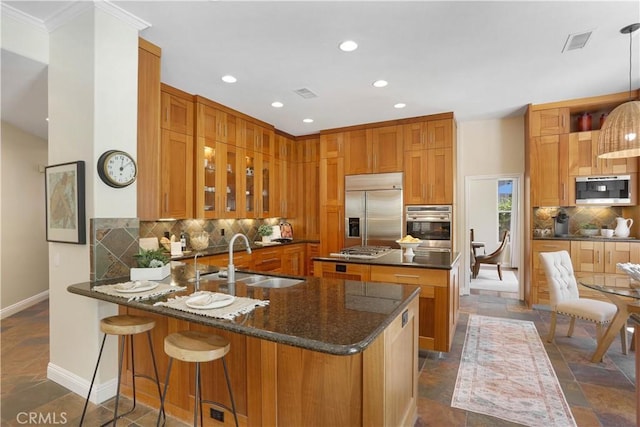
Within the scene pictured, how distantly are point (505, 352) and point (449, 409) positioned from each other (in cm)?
128

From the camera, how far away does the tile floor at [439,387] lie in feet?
7.14

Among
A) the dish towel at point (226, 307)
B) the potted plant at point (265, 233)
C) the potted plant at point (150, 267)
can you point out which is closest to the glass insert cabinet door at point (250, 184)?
the potted plant at point (265, 233)

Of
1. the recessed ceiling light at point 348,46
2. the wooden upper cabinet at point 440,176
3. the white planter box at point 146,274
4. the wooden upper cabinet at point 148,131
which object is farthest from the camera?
the wooden upper cabinet at point 440,176

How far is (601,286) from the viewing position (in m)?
2.60

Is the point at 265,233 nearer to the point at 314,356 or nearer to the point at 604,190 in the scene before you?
the point at 314,356

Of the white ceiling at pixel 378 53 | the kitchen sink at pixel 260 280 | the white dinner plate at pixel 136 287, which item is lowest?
the kitchen sink at pixel 260 280

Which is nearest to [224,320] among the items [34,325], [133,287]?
[133,287]

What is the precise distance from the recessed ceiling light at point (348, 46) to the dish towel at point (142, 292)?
239cm

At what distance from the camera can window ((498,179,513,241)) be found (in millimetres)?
7781

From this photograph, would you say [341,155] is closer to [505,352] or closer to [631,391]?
[505,352]

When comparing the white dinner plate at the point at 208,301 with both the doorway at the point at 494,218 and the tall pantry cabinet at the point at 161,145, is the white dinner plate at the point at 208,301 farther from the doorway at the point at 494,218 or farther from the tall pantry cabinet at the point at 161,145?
the doorway at the point at 494,218

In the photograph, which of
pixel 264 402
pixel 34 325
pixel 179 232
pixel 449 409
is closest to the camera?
pixel 264 402

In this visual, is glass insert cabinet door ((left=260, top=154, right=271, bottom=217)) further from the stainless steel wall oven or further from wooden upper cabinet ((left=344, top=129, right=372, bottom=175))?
the stainless steel wall oven

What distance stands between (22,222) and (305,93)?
4.60 m
